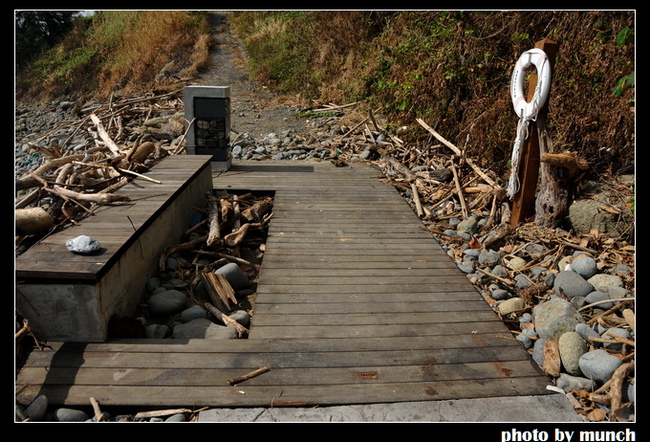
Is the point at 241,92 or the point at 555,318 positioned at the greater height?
the point at 241,92

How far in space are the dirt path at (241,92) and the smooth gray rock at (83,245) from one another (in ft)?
30.2

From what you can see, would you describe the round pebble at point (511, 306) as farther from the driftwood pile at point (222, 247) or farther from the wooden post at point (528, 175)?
the driftwood pile at point (222, 247)

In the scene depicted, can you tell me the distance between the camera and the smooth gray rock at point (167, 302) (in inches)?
170

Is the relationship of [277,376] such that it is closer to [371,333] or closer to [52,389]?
[371,333]

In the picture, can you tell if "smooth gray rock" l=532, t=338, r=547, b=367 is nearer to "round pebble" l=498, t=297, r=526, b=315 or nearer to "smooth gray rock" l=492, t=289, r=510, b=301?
"round pebble" l=498, t=297, r=526, b=315

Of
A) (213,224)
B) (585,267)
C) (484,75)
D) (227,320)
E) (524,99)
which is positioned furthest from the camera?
(484,75)

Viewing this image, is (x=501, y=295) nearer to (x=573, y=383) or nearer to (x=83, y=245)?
(x=573, y=383)

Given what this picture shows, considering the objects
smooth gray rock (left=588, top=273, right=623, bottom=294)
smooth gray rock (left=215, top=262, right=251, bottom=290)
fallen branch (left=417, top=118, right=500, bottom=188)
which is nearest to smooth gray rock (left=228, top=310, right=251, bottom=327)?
smooth gray rock (left=215, top=262, right=251, bottom=290)

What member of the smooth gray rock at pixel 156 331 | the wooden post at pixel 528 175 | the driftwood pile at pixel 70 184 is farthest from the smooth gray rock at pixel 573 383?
the driftwood pile at pixel 70 184

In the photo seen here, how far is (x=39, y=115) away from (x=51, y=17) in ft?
39.1

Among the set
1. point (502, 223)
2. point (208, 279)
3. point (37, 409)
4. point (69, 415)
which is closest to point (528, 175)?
point (502, 223)

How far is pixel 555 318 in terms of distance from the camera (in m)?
3.98

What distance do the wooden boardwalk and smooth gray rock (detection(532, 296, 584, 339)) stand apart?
1.29 feet

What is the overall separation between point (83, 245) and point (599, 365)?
4.08 metres
